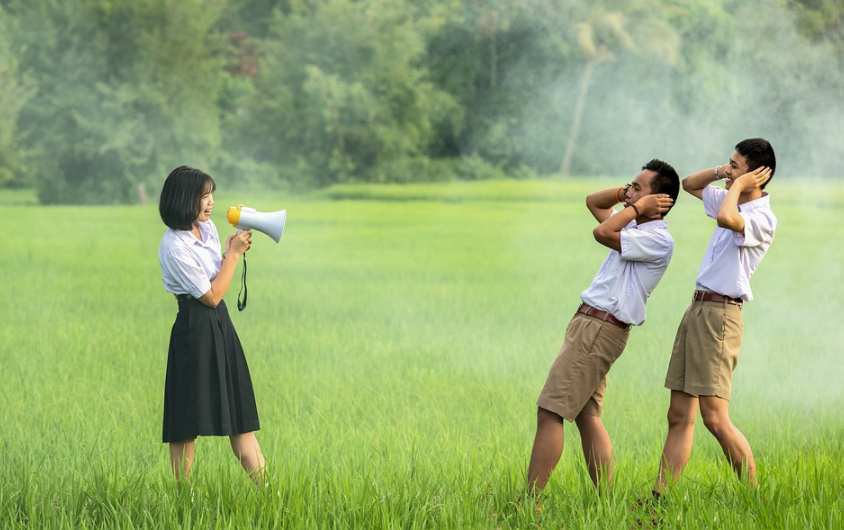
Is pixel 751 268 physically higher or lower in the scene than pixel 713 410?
higher

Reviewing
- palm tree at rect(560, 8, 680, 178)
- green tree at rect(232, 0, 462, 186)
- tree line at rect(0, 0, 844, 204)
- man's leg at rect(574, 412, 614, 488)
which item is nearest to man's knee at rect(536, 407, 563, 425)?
man's leg at rect(574, 412, 614, 488)

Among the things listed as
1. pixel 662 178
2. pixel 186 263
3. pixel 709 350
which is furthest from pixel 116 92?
pixel 709 350

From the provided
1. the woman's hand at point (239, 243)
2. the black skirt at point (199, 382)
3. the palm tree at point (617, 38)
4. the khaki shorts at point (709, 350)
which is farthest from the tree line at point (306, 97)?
the black skirt at point (199, 382)

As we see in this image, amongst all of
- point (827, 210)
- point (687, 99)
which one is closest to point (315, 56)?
point (687, 99)

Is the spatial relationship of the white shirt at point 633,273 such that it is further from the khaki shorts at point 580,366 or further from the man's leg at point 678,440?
the man's leg at point 678,440

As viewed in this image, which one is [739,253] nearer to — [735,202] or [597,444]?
[735,202]

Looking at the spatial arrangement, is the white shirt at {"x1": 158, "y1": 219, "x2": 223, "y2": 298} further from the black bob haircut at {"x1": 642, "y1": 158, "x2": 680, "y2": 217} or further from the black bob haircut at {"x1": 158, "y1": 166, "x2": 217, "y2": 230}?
the black bob haircut at {"x1": 642, "y1": 158, "x2": 680, "y2": 217}

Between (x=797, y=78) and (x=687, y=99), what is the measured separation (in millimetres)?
4509

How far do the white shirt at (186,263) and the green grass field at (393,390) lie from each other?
0.68 m

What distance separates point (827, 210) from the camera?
1855 cm

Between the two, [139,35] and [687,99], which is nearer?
[687,99]

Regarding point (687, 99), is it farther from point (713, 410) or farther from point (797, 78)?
point (713, 410)

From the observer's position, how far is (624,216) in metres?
3.79

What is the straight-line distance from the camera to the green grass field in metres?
3.86
